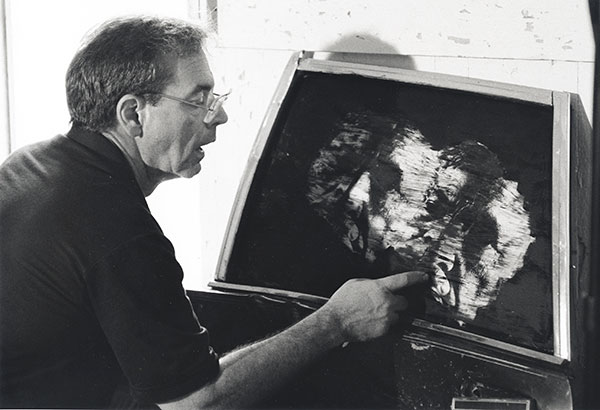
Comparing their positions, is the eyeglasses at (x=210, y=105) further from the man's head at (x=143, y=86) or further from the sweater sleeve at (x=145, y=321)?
the sweater sleeve at (x=145, y=321)

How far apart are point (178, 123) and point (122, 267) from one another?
1.26ft

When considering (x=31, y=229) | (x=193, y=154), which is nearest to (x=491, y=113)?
(x=193, y=154)

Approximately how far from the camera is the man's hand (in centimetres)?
156

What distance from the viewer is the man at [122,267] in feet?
4.34

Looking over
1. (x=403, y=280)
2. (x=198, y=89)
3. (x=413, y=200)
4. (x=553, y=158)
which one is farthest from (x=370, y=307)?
(x=198, y=89)

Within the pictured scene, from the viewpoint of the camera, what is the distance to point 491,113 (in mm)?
1545

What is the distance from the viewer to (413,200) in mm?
1606

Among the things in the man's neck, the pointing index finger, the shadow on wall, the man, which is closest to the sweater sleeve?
the man

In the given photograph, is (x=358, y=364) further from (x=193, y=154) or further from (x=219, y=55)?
(x=219, y=55)

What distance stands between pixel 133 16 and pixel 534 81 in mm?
831

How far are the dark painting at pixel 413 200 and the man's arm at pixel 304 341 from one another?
0.20ft

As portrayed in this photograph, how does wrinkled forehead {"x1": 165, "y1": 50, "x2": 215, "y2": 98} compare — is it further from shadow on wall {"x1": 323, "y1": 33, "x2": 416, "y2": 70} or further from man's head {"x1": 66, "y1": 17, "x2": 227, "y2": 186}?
shadow on wall {"x1": 323, "y1": 33, "x2": 416, "y2": 70}

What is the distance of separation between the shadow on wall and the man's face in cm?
39

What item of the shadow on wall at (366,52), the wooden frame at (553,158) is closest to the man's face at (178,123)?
the wooden frame at (553,158)
